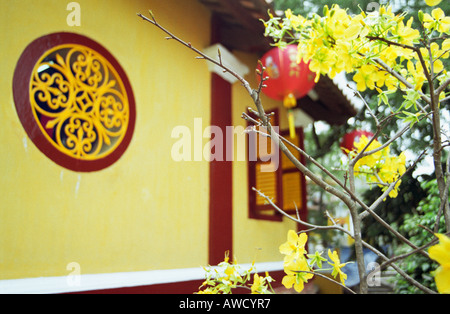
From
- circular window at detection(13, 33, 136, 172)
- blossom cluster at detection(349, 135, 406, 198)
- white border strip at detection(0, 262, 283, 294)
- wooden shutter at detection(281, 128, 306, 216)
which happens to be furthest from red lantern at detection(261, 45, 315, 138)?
wooden shutter at detection(281, 128, 306, 216)

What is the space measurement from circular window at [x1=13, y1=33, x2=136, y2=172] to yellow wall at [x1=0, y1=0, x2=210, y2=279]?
59mm

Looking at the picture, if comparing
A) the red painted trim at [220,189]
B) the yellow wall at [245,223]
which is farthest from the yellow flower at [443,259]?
the yellow wall at [245,223]

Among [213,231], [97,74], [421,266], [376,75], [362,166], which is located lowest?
[421,266]

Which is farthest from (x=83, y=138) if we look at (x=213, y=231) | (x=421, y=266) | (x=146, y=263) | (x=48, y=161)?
(x=421, y=266)

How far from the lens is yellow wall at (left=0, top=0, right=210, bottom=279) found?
84.4 inches

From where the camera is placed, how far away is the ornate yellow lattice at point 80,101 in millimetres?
2363

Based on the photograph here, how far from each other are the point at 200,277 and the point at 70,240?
4.04ft

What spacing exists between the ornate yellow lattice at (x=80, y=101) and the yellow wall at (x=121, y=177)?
0.13 meters

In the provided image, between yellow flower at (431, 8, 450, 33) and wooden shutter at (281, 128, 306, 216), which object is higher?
yellow flower at (431, 8, 450, 33)

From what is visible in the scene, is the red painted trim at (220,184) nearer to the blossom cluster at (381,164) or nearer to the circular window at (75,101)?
the circular window at (75,101)

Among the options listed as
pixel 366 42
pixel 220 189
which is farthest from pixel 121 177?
pixel 366 42

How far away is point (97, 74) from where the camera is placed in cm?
268

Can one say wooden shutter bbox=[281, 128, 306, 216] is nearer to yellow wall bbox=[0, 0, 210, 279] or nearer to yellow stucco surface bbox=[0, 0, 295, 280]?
yellow stucco surface bbox=[0, 0, 295, 280]

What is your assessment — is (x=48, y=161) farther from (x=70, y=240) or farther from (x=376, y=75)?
(x=376, y=75)
